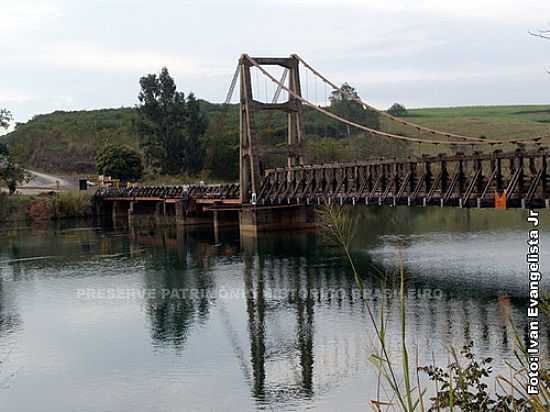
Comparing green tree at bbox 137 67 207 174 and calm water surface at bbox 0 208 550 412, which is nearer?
calm water surface at bbox 0 208 550 412

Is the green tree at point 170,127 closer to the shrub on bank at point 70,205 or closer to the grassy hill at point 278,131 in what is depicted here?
the grassy hill at point 278,131

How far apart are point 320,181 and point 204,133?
1789 inches

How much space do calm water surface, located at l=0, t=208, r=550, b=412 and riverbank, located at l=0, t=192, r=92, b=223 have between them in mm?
22559

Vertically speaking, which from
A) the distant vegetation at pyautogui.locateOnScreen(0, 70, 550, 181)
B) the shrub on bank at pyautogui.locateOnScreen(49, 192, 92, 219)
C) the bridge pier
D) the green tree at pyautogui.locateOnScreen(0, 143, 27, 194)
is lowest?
the bridge pier

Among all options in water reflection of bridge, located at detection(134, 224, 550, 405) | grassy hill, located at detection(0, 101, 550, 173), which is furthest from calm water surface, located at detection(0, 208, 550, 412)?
grassy hill, located at detection(0, 101, 550, 173)

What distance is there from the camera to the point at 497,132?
110 m

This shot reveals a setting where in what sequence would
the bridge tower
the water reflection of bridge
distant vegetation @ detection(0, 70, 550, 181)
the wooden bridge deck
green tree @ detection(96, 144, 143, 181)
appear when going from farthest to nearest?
green tree @ detection(96, 144, 143, 181), distant vegetation @ detection(0, 70, 550, 181), the bridge tower, the wooden bridge deck, the water reflection of bridge

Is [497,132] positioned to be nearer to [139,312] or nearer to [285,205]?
[285,205]

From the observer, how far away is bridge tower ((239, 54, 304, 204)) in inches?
2343

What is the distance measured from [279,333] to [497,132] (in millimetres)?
90729

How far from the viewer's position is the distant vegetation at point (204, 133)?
88.0m

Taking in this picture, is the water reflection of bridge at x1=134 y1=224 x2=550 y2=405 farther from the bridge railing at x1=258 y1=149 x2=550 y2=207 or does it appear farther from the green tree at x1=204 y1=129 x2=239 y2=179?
the green tree at x1=204 y1=129 x2=239 y2=179

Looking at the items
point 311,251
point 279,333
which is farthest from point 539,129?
point 279,333

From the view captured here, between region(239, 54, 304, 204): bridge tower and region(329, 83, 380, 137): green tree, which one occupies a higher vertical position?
region(329, 83, 380, 137): green tree
